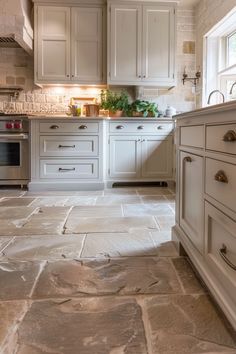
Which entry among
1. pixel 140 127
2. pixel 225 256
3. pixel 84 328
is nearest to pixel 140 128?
pixel 140 127

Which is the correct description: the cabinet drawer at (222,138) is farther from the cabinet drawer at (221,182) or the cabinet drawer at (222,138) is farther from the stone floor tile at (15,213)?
the stone floor tile at (15,213)

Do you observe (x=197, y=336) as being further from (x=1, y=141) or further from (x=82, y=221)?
(x=1, y=141)

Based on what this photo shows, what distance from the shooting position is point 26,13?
4.22 meters

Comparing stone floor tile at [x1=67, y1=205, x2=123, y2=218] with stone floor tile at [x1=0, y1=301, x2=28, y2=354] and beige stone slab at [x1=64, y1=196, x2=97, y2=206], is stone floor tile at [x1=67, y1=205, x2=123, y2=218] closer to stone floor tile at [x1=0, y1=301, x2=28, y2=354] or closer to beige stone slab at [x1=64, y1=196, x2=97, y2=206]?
beige stone slab at [x1=64, y1=196, x2=97, y2=206]

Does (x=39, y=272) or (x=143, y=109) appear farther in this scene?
(x=143, y=109)

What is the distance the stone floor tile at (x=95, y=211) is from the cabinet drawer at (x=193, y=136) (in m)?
1.21

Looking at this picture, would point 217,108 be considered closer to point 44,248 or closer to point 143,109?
point 44,248

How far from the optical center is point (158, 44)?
4508 mm

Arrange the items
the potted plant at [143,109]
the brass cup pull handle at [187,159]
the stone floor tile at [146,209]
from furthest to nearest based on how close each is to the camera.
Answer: the potted plant at [143,109] < the stone floor tile at [146,209] < the brass cup pull handle at [187,159]

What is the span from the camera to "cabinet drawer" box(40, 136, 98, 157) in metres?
4.19

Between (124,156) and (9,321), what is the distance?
335 centimetres

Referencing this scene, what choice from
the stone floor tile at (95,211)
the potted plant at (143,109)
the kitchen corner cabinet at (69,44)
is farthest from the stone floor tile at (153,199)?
the kitchen corner cabinet at (69,44)

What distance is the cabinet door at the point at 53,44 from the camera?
439cm

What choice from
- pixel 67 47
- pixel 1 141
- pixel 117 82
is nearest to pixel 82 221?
pixel 1 141
